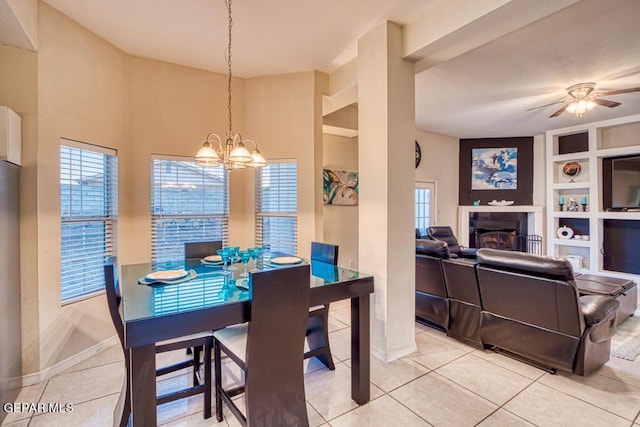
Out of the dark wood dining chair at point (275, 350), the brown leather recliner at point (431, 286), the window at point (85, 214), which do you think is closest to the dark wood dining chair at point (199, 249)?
the window at point (85, 214)

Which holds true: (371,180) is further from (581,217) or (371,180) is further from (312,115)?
(581,217)

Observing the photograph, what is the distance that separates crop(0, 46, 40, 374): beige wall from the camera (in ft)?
7.79

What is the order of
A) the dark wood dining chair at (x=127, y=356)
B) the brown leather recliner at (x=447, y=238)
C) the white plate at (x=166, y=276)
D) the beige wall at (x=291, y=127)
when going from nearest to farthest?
the dark wood dining chair at (x=127, y=356) < the white plate at (x=166, y=276) < the beige wall at (x=291, y=127) < the brown leather recliner at (x=447, y=238)

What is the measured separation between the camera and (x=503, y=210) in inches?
257

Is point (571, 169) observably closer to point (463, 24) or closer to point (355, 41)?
point (463, 24)

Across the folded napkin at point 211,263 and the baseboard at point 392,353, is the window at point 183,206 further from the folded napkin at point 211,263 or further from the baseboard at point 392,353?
the baseboard at point 392,353

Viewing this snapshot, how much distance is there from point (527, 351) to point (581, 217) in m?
4.44

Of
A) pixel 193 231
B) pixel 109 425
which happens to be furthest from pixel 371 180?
pixel 109 425

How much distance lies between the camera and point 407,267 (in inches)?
111

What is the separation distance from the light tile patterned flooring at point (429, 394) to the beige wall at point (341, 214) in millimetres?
2132

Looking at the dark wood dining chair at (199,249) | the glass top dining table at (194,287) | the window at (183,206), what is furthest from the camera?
the window at (183,206)

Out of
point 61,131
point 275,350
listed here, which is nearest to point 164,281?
point 275,350

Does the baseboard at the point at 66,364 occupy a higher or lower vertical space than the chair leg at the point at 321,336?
lower

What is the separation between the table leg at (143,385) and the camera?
1.43 m
